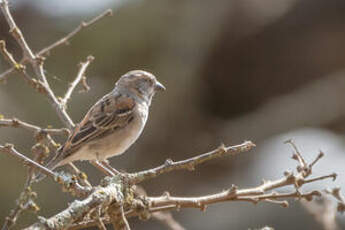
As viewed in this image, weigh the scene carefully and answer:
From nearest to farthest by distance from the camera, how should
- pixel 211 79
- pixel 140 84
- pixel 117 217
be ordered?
1. pixel 117 217
2. pixel 140 84
3. pixel 211 79

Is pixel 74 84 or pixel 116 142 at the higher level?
→ pixel 116 142

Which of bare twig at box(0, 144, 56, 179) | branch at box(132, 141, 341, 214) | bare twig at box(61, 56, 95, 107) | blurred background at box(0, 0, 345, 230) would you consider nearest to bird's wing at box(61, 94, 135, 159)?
bare twig at box(61, 56, 95, 107)

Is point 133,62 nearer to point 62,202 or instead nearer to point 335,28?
point 62,202

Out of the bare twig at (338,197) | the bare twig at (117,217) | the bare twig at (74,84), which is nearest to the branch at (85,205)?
the bare twig at (117,217)

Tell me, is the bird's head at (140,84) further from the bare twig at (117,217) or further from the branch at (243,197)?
the bare twig at (117,217)

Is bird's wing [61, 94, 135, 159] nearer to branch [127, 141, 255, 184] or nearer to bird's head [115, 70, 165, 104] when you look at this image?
bird's head [115, 70, 165, 104]

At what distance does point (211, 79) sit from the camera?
1209cm

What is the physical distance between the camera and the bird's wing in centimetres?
555

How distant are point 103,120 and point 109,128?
0.32 feet

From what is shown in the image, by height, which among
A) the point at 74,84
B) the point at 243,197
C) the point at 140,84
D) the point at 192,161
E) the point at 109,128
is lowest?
the point at 192,161

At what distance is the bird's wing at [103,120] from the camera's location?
218 inches

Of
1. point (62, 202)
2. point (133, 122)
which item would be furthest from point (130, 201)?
point (62, 202)

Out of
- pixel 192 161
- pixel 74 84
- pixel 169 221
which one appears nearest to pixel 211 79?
pixel 74 84

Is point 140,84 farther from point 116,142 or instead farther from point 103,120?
point 116,142
